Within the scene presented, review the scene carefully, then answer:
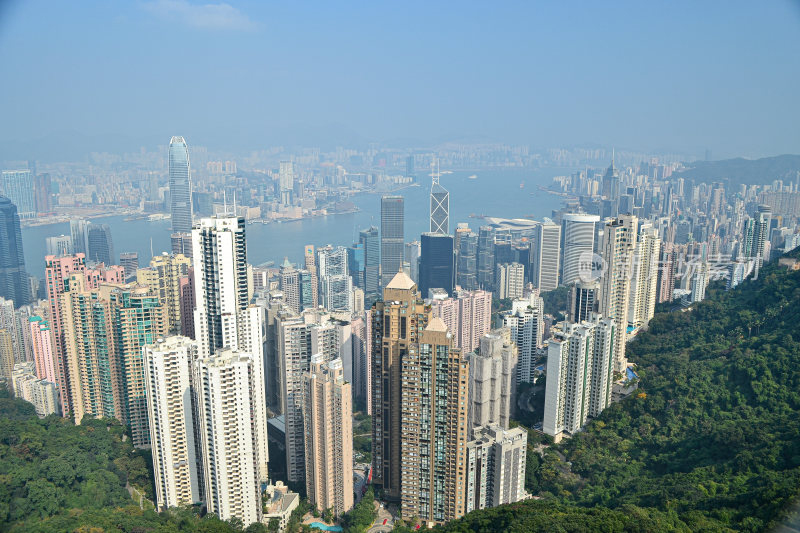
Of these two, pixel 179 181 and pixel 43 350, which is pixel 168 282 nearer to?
pixel 43 350

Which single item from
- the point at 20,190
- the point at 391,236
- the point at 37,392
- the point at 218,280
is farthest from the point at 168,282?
the point at 391,236

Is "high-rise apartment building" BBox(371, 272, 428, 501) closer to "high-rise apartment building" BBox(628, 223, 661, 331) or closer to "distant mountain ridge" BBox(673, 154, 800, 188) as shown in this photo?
"high-rise apartment building" BBox(628, 223, 661, 331)

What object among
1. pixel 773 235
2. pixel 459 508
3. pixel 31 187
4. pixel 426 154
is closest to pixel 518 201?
pixel 426 154

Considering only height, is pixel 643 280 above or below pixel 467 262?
above

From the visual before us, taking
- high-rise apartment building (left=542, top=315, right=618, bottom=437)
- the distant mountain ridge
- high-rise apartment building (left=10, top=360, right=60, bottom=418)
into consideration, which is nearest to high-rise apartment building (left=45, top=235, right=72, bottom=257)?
high-rise apartment building (left=10, top=360, right=60, bottom=418)

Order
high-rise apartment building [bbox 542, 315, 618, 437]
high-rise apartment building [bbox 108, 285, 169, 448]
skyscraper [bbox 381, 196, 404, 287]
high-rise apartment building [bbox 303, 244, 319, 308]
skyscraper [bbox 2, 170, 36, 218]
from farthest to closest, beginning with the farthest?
skyscraper [bbox 381, 196, 404, 287] < high-rise apartment building [bbox 303, 244, 319, 308] < skyscraper [bbox 2, 170, 36, 218] < high-rise apartment building [bbox 542, 315, 618, 437] < high-rise apartment building [bbox 108, 285, 169, 448]
